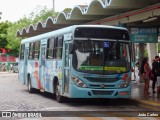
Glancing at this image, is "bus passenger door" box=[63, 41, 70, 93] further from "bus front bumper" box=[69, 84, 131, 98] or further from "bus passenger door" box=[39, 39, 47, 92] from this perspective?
"bus passenger door" box=[39, 39, 47, 92]

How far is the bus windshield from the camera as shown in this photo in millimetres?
15125

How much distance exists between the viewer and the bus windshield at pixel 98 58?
15.1m

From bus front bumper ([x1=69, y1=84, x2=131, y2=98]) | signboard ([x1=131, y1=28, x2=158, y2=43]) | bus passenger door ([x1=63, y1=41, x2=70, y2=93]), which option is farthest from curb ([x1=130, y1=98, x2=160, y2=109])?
signboard ([x1=131, y1=28, x2=158, y2=43])

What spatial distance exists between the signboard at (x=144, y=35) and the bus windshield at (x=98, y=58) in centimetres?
631

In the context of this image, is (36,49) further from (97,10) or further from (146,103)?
(146,103)

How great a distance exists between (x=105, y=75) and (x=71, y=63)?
49.8 inches

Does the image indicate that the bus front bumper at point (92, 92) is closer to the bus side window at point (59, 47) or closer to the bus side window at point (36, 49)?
the bus side window at point (59, 47)

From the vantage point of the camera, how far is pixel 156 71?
18156 millimetres

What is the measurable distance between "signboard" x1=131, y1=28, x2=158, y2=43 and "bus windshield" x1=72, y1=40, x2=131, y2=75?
6306 millimetres

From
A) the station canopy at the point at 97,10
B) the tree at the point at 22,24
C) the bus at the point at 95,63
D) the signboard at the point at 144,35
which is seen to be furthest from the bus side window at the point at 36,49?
the tree at the point at 22,24

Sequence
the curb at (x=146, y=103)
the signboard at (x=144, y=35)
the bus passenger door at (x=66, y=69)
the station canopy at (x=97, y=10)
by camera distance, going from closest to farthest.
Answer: the curb at (x=146, y=103), the bus passenger door at (x=66, y=69), the station canopy at (x=97, y=10), the signboard at (x=144, y=35)

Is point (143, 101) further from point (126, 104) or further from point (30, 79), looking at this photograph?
point (30, 79)

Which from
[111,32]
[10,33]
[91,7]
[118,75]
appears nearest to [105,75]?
[118,75]

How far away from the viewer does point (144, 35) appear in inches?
859
